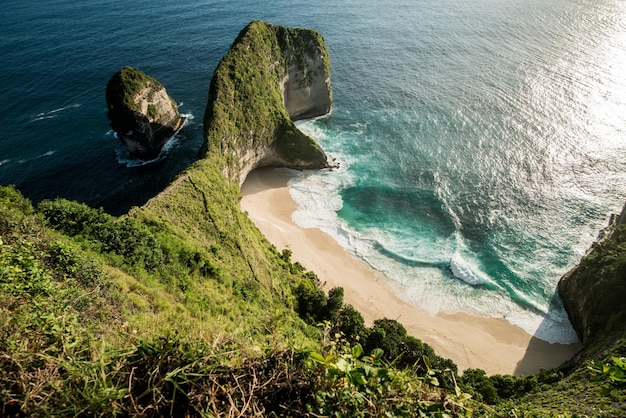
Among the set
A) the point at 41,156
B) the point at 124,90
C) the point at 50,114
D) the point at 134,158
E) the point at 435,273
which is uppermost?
the point at 124,90

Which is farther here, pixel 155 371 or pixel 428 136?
pixel 428 136

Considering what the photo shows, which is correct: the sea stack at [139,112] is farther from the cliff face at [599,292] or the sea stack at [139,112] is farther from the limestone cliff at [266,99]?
the cliff face at [599,292]

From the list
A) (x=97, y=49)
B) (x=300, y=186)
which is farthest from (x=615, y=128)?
(x=97, y=49)

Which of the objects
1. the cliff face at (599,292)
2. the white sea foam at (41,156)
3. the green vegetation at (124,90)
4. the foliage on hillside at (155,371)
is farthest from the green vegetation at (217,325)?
the white sea foam at (41,156)

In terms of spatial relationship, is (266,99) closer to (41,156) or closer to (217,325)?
(41,156)

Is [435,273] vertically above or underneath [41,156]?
underneath

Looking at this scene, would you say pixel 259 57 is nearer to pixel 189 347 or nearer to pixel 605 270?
pixel 605 270

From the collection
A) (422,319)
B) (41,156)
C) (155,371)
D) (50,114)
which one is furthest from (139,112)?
(155,371)

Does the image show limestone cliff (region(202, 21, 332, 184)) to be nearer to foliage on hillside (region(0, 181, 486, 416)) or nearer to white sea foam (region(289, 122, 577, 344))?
white sea foam (region(289, 122, 577, 344))
